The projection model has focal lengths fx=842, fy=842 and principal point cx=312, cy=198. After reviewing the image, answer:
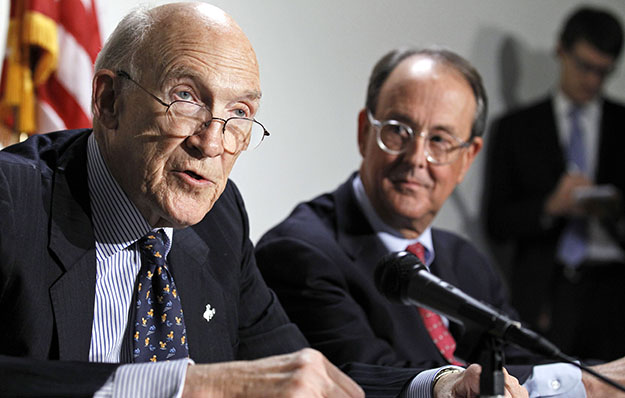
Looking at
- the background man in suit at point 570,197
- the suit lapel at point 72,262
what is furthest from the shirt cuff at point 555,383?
the background man in suit at point 570,197

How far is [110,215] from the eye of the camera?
1.66 meters

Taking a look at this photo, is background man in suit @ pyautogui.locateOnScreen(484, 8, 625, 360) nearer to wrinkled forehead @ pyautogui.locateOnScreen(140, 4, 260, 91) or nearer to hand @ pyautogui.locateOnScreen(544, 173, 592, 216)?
hand @ pyautogui.locateOnScreen(544, 173, 592, 216)

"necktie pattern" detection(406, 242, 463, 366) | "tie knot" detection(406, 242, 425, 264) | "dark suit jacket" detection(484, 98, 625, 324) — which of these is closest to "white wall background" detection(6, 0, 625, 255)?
"dark suit jacket" detection(484, 98, 625, 324)

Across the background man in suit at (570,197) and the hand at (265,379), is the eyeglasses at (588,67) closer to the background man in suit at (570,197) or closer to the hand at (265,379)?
the background man in suit at (570,197)

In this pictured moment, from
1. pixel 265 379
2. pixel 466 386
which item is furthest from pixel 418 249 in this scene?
pixel 265 379

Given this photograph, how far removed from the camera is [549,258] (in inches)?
171

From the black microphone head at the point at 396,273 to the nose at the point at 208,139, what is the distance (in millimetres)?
400

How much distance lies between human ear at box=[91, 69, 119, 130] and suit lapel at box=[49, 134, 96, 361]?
0.41ft

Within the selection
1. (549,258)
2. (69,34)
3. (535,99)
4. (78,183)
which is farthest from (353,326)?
(535,99)

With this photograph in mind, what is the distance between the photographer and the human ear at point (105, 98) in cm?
167

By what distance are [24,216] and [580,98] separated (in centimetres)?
364

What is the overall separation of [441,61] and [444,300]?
144 centimetres

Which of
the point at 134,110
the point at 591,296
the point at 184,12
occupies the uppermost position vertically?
the point at 184,12

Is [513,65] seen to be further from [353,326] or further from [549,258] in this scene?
[353,326]
